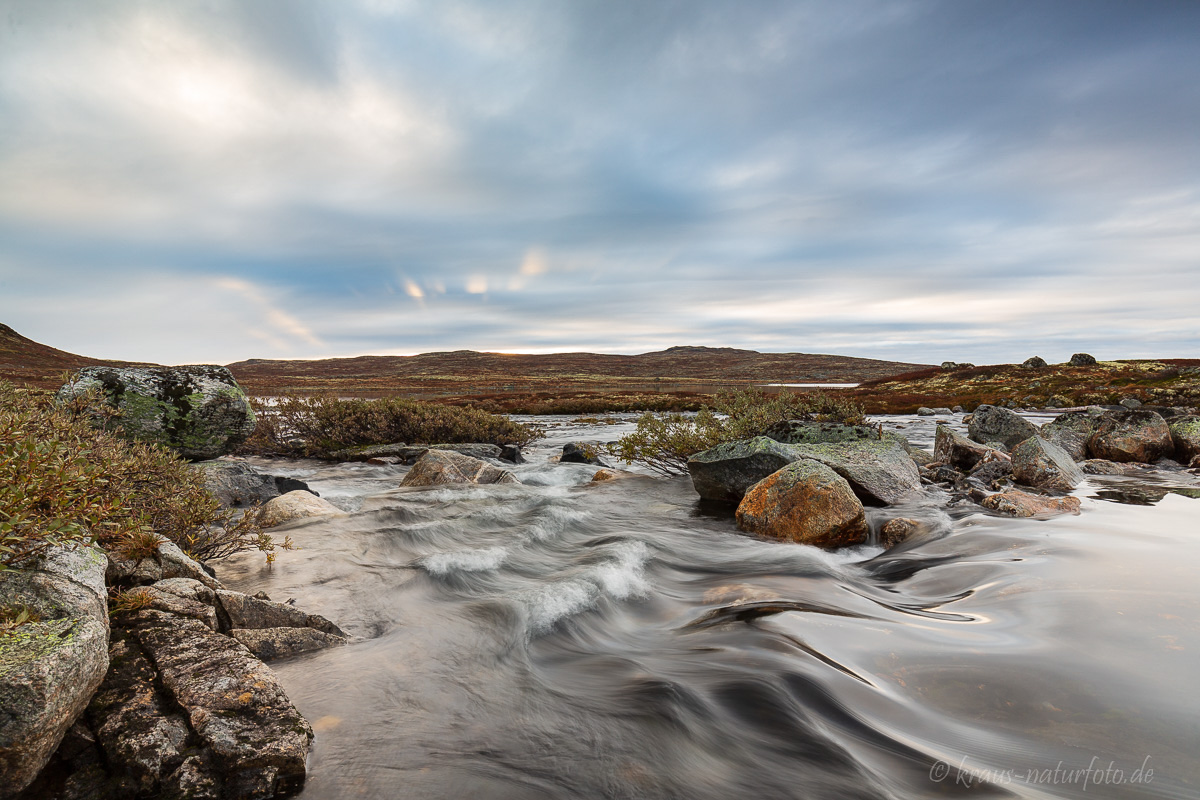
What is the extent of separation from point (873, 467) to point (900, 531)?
2175mm

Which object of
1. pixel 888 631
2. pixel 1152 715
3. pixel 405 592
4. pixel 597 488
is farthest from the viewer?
pixel 597 488

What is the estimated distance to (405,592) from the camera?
6.27 meters

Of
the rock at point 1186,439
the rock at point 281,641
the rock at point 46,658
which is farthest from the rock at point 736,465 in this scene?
the rock at point 1186,439

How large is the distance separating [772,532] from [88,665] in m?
7.35

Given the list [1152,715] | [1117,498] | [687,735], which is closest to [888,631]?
[1152,715]

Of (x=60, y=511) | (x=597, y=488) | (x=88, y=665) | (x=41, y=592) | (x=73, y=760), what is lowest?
(x=597, y=488)

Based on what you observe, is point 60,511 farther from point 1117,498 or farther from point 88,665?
point 1117,498

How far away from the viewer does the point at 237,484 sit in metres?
9.89

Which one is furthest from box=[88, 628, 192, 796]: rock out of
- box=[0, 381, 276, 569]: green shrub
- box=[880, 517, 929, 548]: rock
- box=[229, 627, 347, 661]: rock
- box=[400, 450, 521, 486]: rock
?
box=[400, 450, 521, 486]: rock

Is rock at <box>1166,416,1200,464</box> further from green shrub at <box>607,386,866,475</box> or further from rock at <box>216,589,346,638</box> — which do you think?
rock at <box>216,589,346,638</box>

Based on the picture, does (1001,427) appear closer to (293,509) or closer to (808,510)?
(808,510)

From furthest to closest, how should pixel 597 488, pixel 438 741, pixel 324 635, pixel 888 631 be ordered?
1. pixel 597 488
2. pixel 888 631
3. pixel 324 635
4. pixel 438 741

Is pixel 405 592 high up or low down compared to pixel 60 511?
down

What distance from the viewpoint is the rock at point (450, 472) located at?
12250mm
